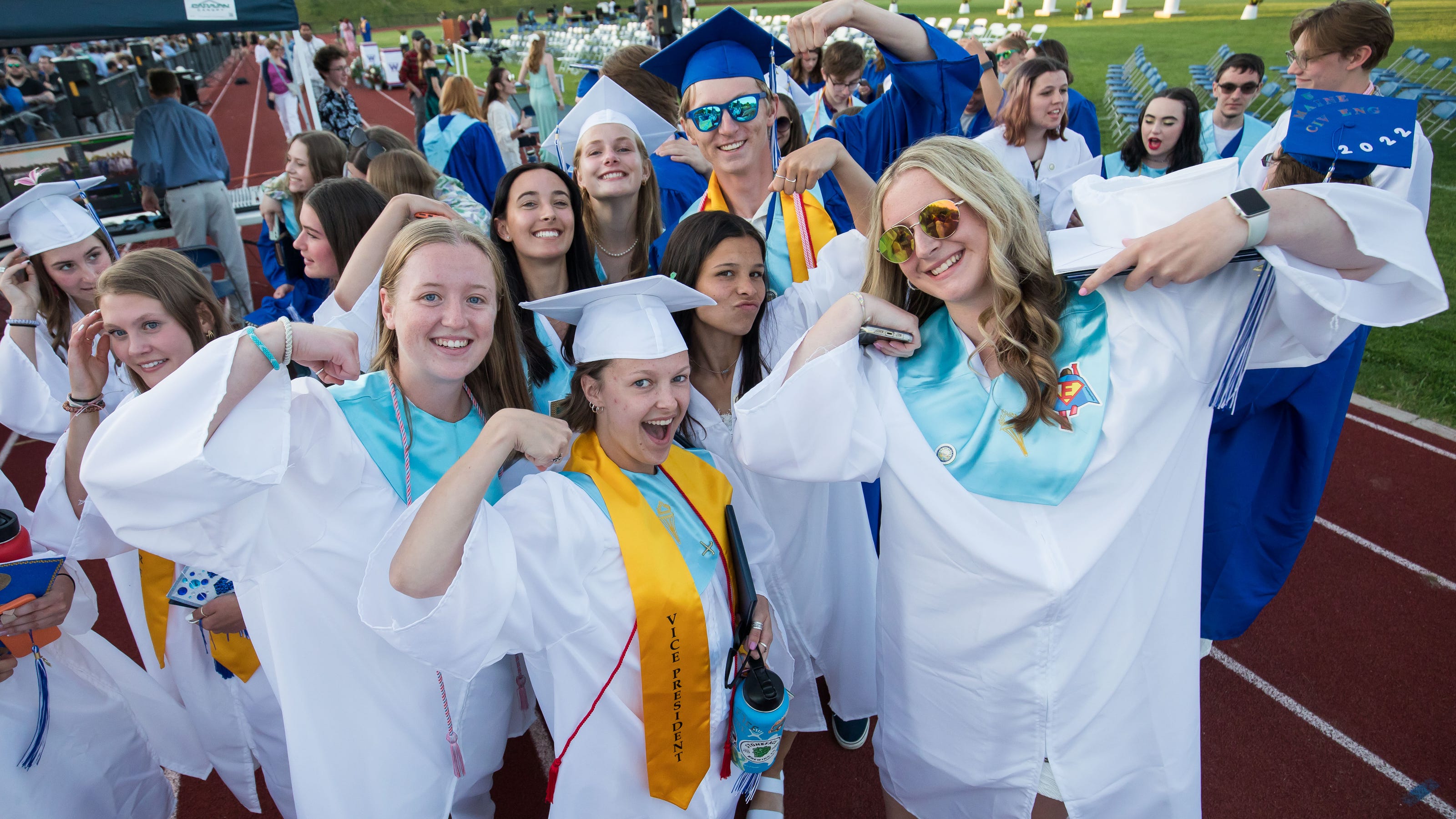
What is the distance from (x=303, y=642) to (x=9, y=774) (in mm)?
958

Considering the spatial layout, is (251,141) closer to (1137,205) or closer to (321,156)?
(321,156)

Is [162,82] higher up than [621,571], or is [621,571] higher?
[162,82]

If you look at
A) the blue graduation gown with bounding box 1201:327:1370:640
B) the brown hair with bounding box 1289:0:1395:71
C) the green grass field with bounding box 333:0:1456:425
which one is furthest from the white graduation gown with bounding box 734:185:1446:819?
the green grass field with bounding box 333:0:1456:425

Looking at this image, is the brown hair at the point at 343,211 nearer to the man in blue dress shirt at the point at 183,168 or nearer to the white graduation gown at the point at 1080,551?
the white graduation gown at the point at 1080,551

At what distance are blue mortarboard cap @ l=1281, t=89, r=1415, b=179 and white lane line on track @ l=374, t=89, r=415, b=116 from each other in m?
25.3

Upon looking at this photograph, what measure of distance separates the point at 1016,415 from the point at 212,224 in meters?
8.90

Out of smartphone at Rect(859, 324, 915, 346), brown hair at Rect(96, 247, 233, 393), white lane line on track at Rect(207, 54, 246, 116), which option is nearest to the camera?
smartphone at Rect(859, 324, 915, 346)

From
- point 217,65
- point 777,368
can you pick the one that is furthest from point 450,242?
point 217,65

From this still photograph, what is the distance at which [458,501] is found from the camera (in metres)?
1.60

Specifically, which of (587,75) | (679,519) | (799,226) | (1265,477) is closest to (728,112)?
(799,226)

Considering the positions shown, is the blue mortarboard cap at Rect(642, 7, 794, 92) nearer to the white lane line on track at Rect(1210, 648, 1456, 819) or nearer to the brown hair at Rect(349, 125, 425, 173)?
the brown hair at Rect(349, 125, 425, 173)

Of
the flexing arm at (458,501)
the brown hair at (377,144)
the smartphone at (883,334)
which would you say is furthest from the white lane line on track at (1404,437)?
the brown hair at (377,144)

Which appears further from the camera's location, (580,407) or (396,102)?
(396,102)

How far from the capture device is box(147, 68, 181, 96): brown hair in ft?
24.0
